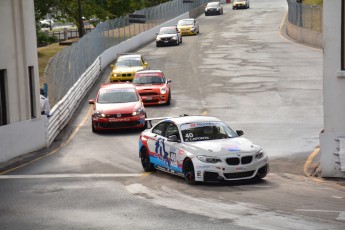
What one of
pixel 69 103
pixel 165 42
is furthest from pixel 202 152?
pixel 165 42

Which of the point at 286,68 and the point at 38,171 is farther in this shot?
the point at 286,68

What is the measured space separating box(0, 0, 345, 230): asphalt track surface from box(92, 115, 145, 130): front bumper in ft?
1.03

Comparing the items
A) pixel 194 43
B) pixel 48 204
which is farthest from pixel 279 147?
pixel 194 43

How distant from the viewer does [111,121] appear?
29.2 m

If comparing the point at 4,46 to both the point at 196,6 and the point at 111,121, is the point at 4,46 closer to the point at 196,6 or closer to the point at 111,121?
the point at 111,121

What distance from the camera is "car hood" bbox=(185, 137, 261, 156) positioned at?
18156 mm

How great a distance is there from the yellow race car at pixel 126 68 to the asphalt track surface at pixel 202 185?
1757 millimetres

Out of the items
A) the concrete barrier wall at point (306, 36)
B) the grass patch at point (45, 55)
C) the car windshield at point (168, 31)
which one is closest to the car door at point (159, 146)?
the grass patch at point (45, 55)

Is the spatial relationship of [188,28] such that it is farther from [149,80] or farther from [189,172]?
[189,172]

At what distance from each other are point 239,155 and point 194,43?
1815 inches

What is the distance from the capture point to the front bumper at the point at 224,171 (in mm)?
18031

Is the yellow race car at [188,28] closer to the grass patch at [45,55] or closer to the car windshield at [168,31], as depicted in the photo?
the car windshield at [168,31]

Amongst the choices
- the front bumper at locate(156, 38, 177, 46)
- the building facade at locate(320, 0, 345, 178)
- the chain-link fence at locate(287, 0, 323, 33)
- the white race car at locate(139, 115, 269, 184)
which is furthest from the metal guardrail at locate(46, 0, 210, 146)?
the chain-link fence at locate(287, 0, 323, 33)

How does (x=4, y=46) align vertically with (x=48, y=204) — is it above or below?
above
